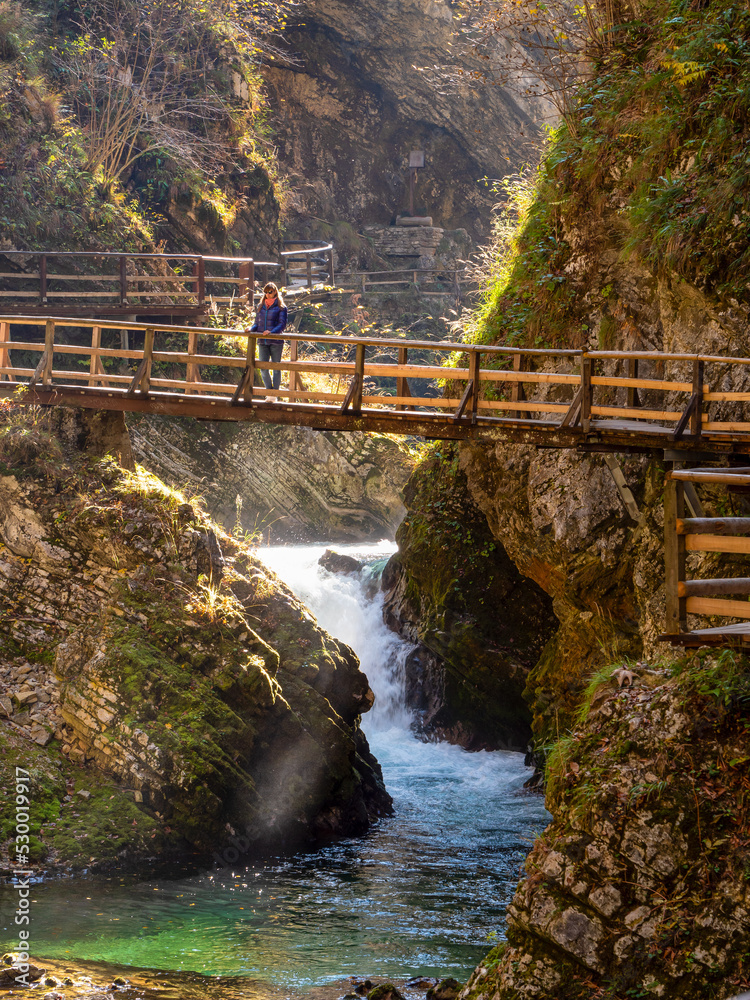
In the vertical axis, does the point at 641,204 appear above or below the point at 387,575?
above

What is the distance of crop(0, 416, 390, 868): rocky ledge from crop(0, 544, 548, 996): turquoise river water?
2.05 ft

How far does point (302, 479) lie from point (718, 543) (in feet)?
66.8

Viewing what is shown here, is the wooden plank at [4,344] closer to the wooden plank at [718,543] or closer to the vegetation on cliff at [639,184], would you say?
the vegetation on cliff at [639,184]

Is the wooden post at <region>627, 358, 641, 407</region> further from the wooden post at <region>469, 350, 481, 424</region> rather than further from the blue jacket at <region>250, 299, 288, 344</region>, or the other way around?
the blue jacket at <region>250, 299, 288, 344</region>

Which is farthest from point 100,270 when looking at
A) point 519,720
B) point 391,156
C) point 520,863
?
point 391,156

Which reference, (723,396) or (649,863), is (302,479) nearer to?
(723,396)

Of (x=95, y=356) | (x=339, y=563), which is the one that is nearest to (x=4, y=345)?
(x=95, y=356)

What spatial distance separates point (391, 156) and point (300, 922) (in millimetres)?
37940

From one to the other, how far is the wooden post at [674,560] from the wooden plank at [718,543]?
0.06m

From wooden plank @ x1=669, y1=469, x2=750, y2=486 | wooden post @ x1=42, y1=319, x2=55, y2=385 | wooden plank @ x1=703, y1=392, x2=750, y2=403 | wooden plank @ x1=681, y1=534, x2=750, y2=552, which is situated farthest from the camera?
wooden post @ x1=42, y1=319, x2=55, y2=385

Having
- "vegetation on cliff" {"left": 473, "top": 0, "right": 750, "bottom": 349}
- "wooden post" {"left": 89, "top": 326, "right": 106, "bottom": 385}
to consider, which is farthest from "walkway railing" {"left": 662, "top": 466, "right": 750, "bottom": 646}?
"wooden post" {"left": 89, "top": 326, "right": 106, "bottom": 385}

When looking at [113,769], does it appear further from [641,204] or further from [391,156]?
[391,156]

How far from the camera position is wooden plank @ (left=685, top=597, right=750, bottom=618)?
564 cm

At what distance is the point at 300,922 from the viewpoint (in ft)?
32.9
